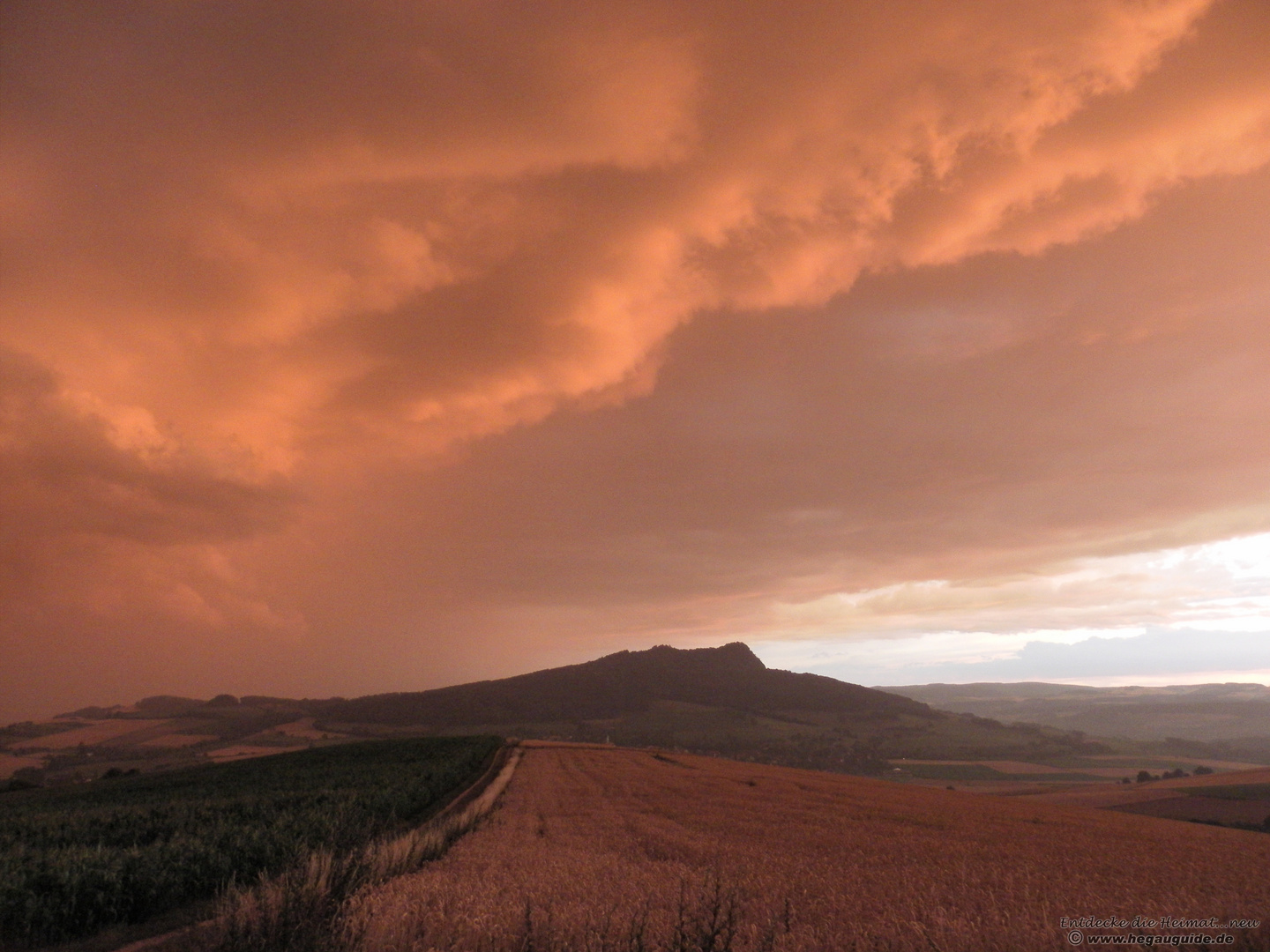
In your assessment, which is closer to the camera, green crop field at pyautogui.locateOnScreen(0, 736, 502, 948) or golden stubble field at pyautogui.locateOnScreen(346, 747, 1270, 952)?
golden stubble field at pyautogui.locateOnScreen(346, 747, 1270, 952)

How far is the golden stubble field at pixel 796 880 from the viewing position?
6.94m

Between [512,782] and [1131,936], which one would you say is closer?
[1131,936]

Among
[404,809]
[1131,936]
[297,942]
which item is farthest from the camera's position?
[404,809]

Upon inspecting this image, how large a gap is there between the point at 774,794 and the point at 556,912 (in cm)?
3080

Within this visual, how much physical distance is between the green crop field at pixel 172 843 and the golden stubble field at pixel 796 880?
371 cm

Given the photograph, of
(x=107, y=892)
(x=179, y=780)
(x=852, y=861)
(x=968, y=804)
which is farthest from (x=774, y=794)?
(x=179, y=780)

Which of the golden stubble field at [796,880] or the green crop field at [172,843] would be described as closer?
the golden stubble field at [796,880]

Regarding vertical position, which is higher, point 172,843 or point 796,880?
point 796,880

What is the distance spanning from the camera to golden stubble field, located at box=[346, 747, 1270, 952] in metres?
6.94

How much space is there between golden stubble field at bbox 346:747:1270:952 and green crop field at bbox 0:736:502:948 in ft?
12.2

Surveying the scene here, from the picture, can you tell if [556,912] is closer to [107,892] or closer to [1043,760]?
[107,892]

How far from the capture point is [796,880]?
11.4 meters

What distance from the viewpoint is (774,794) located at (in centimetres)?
3444

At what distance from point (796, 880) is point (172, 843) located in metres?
15.5
